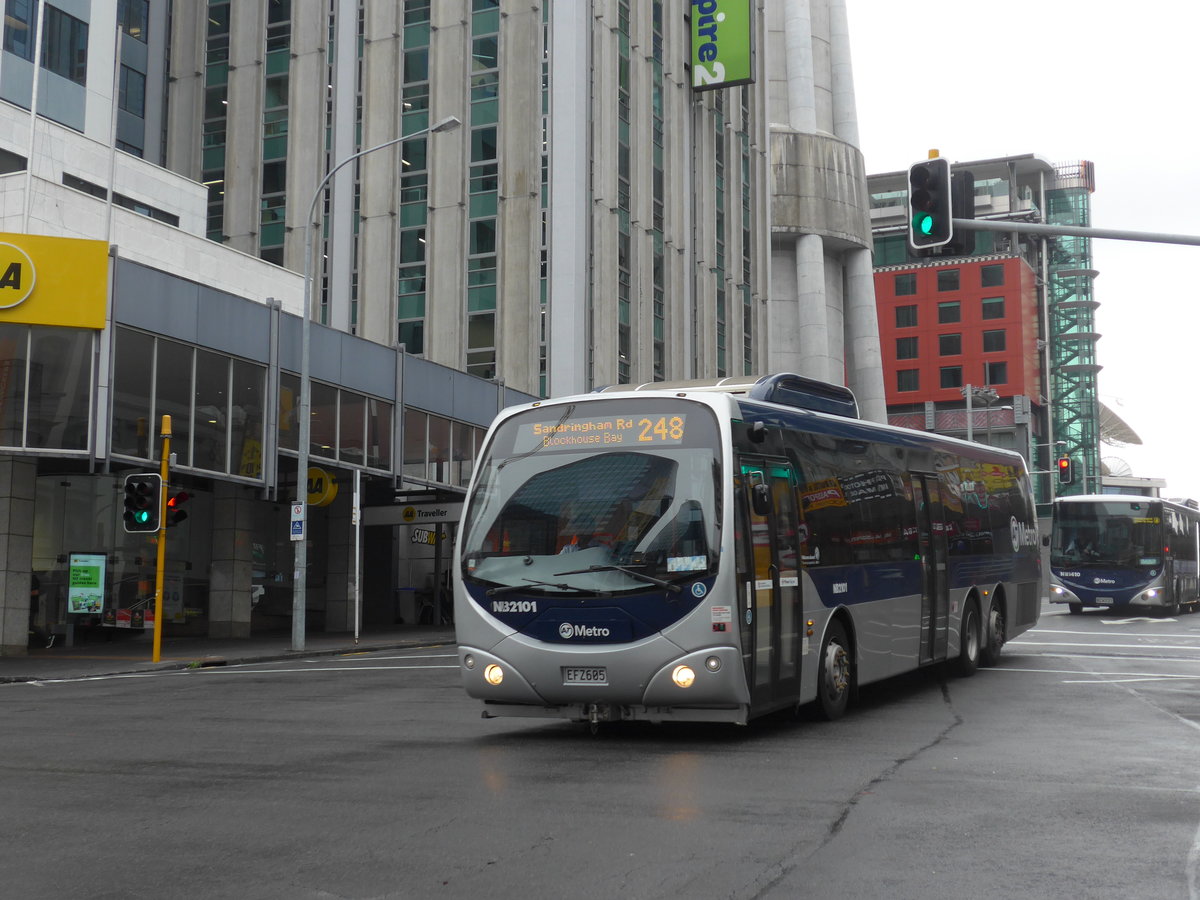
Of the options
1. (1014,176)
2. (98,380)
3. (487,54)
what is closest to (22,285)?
(98,380)

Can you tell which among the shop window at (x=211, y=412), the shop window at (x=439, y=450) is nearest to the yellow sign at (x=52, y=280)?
the shop window at (x=211, y=412)

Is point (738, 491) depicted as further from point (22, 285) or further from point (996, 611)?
point (22, 285)

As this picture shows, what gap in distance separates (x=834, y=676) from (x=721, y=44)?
47849 mm

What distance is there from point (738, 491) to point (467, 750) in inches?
120

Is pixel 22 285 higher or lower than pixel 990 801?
higher

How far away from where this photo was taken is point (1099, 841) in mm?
7164

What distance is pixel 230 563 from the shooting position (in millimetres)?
33875

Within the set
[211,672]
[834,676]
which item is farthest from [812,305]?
[834,676]

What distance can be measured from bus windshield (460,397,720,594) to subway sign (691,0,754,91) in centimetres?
4682

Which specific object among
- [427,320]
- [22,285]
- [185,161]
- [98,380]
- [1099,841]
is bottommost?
[1099,841]

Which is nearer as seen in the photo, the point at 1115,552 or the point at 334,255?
the point at 1115,552

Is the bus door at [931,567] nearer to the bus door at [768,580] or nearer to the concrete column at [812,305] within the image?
the bus door at [768,580]

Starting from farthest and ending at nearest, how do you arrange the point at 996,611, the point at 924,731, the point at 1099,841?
the point at 996,611 < the point at 924,731 < the point at 1099,841

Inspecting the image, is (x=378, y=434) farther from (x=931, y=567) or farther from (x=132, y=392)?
(x=931, y=567)
